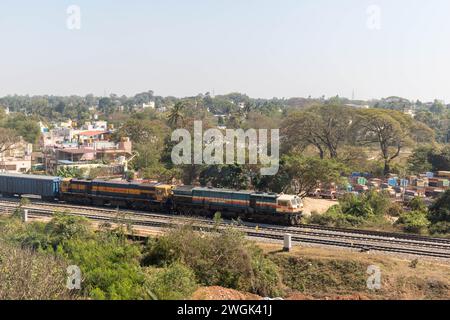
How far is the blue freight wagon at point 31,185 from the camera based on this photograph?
34562 mm

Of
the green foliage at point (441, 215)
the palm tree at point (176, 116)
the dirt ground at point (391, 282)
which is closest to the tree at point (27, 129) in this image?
the palm tree at point (176, 116)

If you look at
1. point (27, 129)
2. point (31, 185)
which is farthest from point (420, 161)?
point (27, 129)

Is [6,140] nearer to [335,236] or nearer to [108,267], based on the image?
[335,236]

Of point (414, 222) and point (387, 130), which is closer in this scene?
point (414, 222)

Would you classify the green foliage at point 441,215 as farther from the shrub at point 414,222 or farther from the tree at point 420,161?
the tree at point 420,161

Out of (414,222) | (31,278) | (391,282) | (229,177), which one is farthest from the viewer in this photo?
(229,177)

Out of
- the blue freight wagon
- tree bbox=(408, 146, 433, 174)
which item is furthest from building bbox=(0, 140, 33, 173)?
tree bbox=(408, 146, 433, 174)

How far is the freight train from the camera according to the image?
26.8 m

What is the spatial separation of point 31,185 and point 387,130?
111 feet

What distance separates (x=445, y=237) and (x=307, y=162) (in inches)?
447

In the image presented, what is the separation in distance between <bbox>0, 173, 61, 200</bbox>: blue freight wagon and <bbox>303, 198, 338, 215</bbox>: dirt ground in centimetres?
1748

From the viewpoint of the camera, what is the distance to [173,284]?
15.4m

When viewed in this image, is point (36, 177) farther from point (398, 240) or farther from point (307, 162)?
point (398, 240)

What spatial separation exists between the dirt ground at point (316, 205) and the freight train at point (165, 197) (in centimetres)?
540
